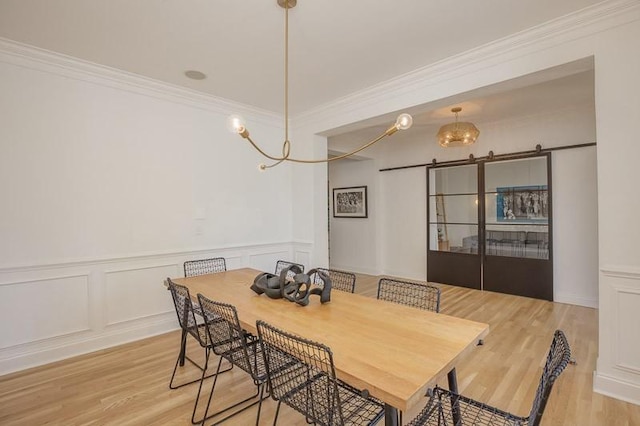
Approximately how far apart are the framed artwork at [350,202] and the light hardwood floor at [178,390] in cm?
364

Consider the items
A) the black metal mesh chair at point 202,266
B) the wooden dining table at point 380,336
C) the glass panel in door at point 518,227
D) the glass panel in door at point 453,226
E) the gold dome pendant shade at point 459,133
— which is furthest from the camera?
the glass panel in door at point 453,226

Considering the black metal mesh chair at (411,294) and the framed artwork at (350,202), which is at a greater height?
the framed artwork at (350,202)

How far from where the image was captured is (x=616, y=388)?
2.16 m

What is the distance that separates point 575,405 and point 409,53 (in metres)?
3.02

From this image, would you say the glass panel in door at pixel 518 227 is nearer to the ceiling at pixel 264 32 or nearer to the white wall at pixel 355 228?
the white wall at pixel 355 228

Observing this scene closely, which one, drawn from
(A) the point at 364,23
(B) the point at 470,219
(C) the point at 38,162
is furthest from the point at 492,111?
(C) the point at 38,162

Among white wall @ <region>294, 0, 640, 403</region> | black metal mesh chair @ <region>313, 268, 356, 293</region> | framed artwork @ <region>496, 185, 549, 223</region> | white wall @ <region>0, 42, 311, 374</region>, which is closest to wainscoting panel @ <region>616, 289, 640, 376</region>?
white wall @ <region>294, 0, 640, 403</region>

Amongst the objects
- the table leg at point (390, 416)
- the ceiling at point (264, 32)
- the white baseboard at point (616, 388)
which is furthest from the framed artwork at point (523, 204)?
the table leg at point (390, 416)

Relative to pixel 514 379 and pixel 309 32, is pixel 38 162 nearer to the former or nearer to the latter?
pixel 309 32

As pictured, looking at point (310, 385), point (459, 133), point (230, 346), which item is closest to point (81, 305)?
point (230, 346)

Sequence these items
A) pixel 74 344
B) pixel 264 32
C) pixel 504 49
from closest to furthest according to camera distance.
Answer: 1. pixel 264 32
2. pixel 504 49
3. pixel 74 344

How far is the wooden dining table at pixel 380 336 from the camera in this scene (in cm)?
115

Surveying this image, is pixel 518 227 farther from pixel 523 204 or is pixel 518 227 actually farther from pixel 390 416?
pixel 390 416

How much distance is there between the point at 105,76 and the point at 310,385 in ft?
11.2
